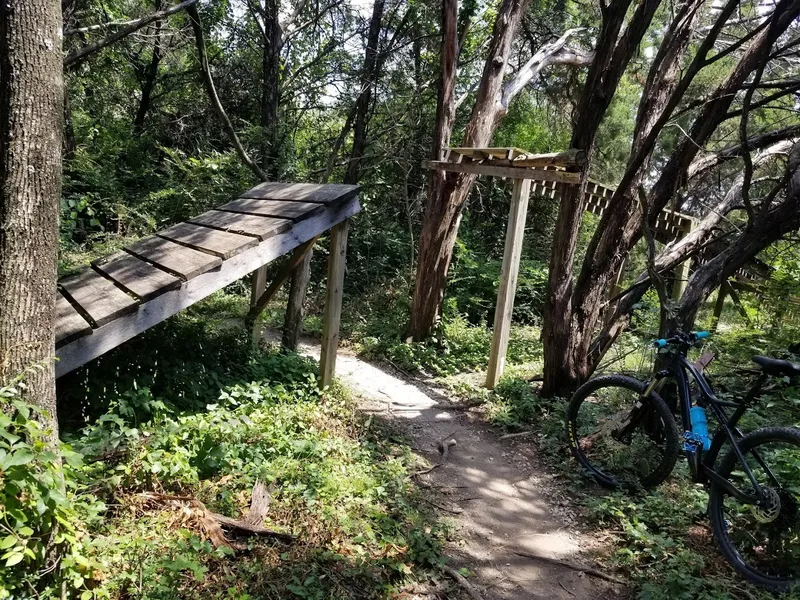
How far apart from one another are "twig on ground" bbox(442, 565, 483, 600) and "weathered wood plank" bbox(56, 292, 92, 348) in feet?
8.76

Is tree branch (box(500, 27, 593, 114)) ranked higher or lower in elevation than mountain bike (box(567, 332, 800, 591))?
higher

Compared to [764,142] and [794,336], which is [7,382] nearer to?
[764,142]

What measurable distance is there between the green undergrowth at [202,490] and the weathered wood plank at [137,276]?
2.33 feet

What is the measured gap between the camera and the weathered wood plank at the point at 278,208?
4.20 m

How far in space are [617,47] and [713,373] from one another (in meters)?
3.85

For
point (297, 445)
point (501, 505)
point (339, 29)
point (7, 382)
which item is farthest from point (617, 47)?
point (339, 29)

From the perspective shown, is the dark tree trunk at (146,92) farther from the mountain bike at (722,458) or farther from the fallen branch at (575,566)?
the fallen branch at (575,566)

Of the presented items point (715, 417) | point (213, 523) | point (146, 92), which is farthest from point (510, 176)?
point (146, 92)

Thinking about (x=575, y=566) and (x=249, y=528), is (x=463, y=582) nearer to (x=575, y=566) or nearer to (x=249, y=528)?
(x=575, y=566)

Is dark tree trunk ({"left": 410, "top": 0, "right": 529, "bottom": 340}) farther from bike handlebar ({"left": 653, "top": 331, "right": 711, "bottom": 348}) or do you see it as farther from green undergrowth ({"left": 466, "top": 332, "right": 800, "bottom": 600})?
bike handlebar ({"left": 653, "top": 331, "right": 711, "bottom": 348})

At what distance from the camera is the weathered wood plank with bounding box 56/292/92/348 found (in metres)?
2.88

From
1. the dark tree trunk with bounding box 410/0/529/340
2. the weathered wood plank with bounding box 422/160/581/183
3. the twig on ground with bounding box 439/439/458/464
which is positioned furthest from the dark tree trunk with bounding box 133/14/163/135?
the twig on ground with bounding box 439/439/458/464

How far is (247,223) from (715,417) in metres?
3.90

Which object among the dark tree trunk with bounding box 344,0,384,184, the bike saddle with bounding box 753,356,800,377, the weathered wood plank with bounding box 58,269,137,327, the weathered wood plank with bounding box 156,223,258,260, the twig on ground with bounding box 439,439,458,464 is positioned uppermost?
the dark tree trunk with bounding box 344,0,384,184
